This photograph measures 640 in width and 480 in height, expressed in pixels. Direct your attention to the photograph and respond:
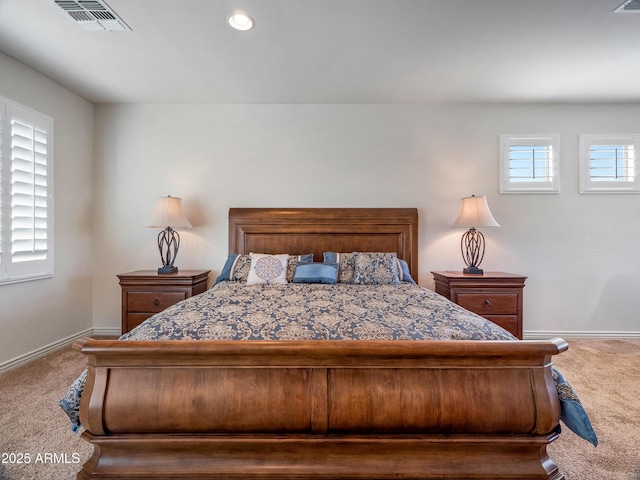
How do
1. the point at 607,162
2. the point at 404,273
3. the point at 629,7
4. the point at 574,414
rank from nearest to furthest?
the point at 574,414
the point at 629,7
the point at 404,273
the point at 607,162

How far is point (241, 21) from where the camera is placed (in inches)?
78.5

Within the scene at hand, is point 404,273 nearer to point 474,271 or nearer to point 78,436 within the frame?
point 474,271

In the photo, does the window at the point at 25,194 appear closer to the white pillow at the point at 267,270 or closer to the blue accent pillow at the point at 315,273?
the white pillow at the point at 267,270

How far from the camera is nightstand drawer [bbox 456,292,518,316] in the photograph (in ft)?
9.14

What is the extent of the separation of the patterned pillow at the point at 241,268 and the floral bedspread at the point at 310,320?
528mm

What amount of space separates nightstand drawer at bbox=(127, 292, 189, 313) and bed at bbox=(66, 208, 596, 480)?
1.68 meters

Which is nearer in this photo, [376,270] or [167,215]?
[376,270]

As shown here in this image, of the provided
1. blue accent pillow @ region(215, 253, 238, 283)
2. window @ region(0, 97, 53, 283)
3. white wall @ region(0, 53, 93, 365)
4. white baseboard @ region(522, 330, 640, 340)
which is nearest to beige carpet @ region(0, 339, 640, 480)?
white wall @ region(0, 53, 93, 365)

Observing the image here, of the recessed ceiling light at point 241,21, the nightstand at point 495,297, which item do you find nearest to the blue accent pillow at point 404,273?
the nightstand at point 495,297

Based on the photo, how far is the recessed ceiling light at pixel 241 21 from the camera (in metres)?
1.94

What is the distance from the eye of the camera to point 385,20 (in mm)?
1979

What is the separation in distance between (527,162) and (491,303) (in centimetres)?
172

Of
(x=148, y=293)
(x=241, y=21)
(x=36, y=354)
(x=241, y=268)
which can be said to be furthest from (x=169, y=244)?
(x=241, y=21)

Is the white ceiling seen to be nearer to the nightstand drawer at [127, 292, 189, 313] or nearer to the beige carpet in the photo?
the nightstand drawer at [127, 292, 189, 313]
